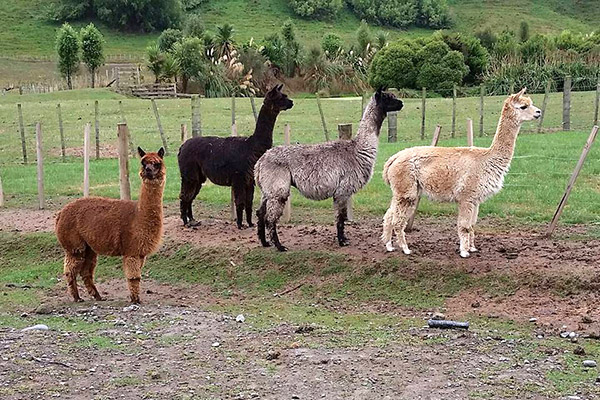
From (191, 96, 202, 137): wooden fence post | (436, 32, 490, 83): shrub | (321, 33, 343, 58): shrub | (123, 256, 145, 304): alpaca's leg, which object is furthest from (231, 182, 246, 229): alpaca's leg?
(321, 33, 343, 58): shrub

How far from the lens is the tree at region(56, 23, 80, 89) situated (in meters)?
47.2

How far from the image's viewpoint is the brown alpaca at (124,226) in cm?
897

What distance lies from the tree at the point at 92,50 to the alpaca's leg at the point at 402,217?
4123cm

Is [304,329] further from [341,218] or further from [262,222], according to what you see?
[262,222]

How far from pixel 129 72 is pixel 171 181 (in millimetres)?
31959

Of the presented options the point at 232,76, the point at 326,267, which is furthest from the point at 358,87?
the point at 326,267

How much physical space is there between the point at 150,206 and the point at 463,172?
12.3 feet

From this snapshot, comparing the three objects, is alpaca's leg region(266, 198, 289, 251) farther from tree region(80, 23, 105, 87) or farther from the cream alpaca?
tree region(80, 23, 105, 87)

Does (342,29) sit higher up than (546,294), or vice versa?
(342,29)

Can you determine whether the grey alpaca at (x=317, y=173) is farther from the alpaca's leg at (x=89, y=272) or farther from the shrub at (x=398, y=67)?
the shrub at (x=398, y=67)

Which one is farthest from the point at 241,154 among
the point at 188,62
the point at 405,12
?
the point at 405,12

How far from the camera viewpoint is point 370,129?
35.1 ft

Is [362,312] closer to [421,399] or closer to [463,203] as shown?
[463,203]

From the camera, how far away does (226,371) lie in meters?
6.46
